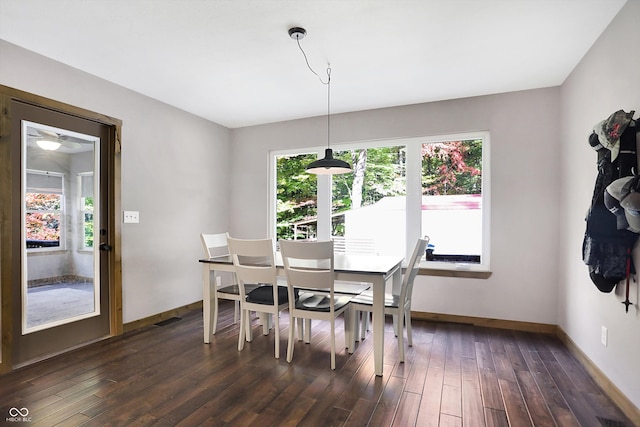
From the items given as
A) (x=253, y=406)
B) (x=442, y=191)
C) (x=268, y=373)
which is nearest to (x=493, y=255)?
(x=442, y=191)

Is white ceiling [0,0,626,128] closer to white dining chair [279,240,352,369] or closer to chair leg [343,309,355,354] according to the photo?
white dining chair [279,240,352,369]

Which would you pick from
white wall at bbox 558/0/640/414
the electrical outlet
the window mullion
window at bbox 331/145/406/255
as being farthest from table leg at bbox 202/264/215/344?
white wall at bbox 558/0/640/414

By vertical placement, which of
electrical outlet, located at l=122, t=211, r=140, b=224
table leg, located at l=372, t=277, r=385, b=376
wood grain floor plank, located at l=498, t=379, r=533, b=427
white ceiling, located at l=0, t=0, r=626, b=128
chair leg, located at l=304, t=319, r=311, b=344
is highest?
white ceiling, located at l=0, t=0, r=626, b=128

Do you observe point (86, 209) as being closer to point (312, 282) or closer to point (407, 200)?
point (312, 282)

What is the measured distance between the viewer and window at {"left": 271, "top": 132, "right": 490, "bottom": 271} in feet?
12.0

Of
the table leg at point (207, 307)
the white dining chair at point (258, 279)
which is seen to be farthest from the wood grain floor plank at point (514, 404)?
the table leg at point (207, 307)

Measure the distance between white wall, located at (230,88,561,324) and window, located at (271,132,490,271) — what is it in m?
0.14

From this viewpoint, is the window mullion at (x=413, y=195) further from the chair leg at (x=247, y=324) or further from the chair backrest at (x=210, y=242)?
the chair backrest at (x=210, y=242)

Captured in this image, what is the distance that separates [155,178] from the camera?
3.69 meters

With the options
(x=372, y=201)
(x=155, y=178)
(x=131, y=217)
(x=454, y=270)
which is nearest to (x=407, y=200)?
(x=372, y=201)

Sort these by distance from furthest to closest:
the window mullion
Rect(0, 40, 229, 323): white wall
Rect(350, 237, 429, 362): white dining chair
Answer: the window mullion → Rect(0, 40, 229, 323): white wall → Rect(350, 237, 429, 362): white dining chair

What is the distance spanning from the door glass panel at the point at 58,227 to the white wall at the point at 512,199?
327cm

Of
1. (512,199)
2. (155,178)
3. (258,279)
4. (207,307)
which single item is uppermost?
(155,178)

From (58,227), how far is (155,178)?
1.08m
